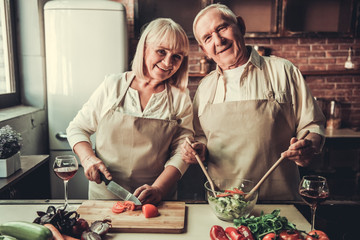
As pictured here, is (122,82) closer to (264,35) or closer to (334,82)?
(264,35)

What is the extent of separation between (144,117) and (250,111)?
0.54 metres

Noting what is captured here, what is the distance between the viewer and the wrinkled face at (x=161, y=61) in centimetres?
164

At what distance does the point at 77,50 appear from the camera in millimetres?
2939

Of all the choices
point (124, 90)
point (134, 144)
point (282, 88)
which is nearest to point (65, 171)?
point (134, 144)

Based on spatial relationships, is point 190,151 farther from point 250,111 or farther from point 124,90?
point 124,90

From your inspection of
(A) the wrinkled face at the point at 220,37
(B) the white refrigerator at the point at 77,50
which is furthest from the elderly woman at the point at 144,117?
(B) the white refrigerator at the point at 77,50

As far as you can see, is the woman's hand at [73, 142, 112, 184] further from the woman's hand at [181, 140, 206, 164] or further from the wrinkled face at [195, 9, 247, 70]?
the wrinkled face at [195, 9, 247, 70]

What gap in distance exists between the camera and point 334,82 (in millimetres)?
3758

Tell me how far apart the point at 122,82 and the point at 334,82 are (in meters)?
2.88

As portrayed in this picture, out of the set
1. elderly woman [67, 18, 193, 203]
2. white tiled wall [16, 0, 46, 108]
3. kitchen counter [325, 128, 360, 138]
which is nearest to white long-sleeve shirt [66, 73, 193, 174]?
elderly woman [67, 18, 193, 203]

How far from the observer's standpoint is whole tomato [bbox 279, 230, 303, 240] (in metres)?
0.99

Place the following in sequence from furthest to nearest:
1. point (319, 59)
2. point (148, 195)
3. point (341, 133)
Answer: point (319, 59) < point (341, 133) < point (148, 195)

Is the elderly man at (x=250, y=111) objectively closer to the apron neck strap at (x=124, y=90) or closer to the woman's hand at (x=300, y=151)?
the woman's hand at (x=300, y=151)

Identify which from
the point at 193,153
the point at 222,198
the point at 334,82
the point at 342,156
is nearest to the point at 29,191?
the point at 193,153
